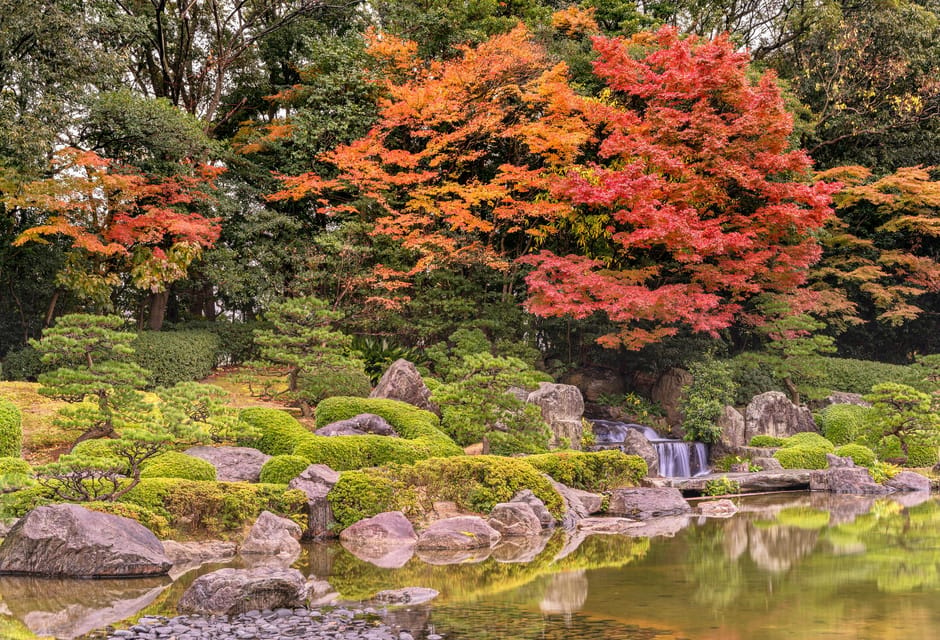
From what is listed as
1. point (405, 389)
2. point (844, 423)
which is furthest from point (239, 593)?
point (844, 423)

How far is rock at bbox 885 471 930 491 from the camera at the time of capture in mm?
14758

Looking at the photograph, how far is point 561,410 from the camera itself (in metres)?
15.0

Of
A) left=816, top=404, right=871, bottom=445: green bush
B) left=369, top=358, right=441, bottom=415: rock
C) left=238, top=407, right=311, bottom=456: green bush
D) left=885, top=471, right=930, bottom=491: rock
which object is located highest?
left=369, top=358, right=441, bottom=415: rock

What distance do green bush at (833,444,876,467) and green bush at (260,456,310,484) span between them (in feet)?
34.9

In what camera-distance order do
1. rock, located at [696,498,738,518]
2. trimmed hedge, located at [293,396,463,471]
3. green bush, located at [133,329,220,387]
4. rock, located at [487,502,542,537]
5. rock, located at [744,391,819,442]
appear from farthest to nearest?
rock, located at [744,391,819,442] < green bush, located at [133,329,220,387] < rock, located at [696,498,738,518] < trimmed hedge, located at [293,396,463,471] < rock, located at [487,502,542,537]

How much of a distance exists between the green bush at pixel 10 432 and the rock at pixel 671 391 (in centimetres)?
1277

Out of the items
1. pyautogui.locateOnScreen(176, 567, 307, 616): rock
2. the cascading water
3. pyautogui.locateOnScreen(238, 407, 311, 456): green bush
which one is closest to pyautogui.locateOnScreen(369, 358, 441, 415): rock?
pyautogui.locateOnScreen(238, 407, 311, 456): green bush

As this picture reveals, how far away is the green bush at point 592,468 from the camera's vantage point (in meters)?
11.8

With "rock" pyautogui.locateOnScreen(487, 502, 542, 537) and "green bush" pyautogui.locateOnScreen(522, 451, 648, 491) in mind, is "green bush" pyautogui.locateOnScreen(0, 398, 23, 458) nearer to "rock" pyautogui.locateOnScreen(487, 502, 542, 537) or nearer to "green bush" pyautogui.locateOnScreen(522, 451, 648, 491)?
"rock" pyautogui.locateOnScreen(487, 502, 542, 537)

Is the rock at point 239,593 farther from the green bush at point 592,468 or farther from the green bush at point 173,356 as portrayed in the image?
the green bush at point 173,356

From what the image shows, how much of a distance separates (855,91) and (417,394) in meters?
16.3

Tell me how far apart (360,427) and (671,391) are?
9033 millimetres

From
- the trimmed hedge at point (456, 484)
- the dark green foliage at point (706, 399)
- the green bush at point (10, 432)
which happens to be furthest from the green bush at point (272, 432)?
the dark green foliage at point (706, 399)

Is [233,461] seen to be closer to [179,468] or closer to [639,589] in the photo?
[179,468]
